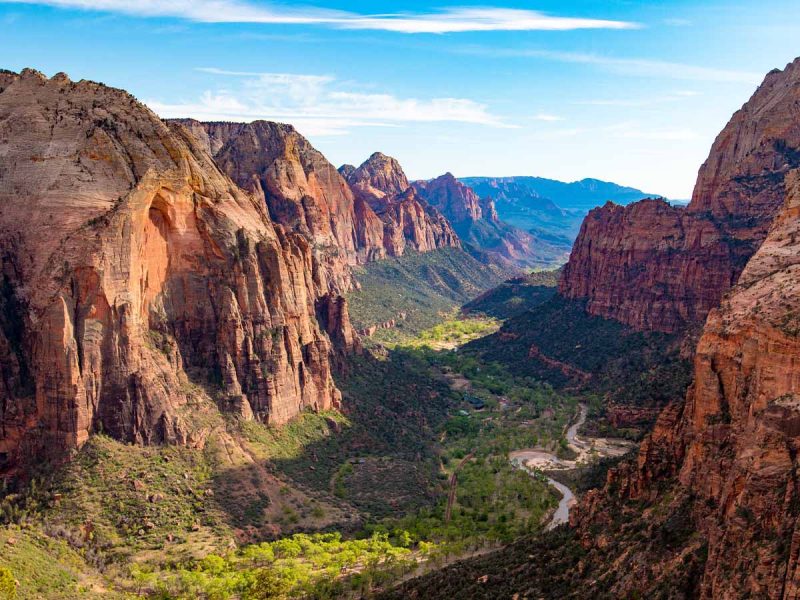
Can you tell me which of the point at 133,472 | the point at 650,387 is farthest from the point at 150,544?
the point at 650,387

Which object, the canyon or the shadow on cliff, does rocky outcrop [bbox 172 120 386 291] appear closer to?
the canyon

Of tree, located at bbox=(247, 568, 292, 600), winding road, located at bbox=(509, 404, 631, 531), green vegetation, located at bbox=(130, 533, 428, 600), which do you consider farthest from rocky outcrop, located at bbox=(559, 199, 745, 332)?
tree, located at bbox=(247, 568, 292, 600)

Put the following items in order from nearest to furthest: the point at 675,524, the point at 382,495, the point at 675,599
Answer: the point at 675,599, the point at 675,524, the point at 382,495

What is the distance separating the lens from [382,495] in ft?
295

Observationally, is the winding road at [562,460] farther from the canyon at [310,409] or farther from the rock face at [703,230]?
the rock face at [703,230]

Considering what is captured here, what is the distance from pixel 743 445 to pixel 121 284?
56.0 meters

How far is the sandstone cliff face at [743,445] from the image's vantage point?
39094mm

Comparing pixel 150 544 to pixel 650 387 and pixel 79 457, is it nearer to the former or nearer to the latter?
pixel 79 457

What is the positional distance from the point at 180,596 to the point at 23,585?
12.1m

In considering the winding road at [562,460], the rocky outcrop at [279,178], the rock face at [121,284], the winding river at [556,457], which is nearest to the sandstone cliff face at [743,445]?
the winding river at [556,457]

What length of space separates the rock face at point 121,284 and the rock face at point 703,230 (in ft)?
242

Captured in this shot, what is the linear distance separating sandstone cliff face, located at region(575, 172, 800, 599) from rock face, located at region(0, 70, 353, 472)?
146 ft

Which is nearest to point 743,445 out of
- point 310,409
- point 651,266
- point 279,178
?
point 310,409

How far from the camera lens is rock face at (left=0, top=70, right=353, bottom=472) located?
73.0m
